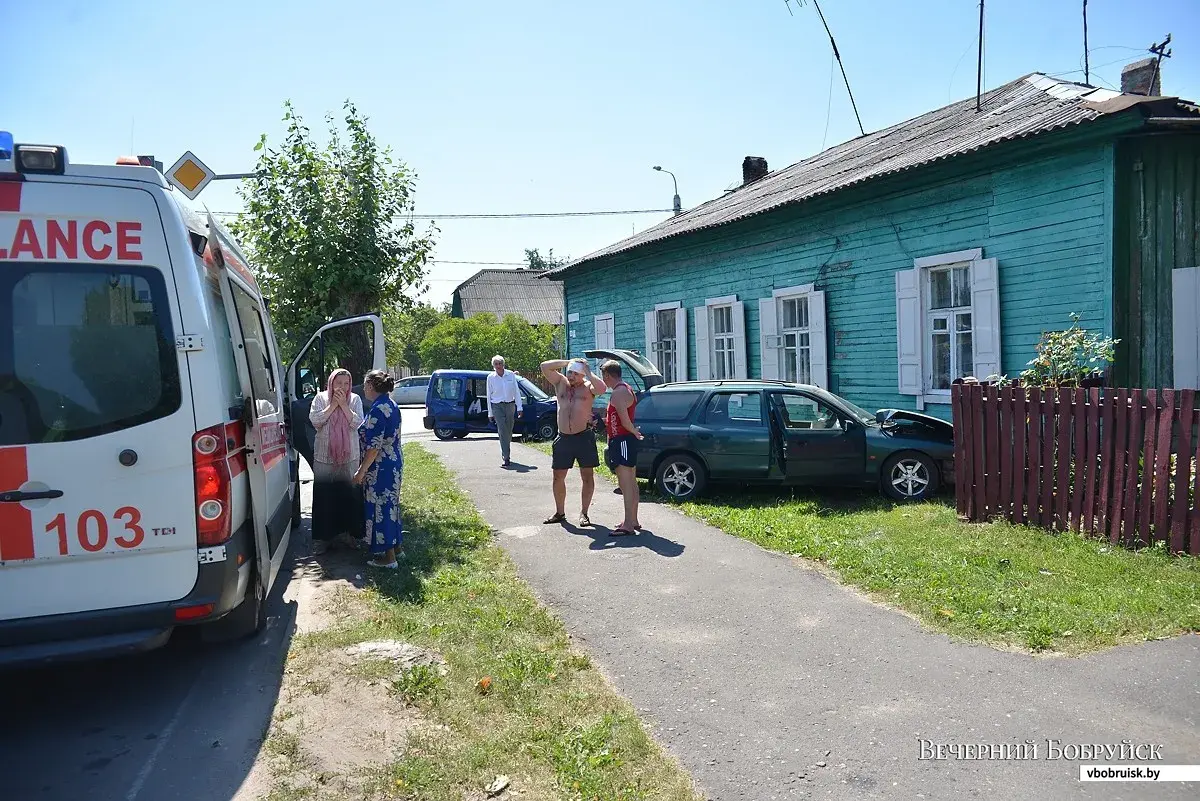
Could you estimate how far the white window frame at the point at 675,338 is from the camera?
16141 mm

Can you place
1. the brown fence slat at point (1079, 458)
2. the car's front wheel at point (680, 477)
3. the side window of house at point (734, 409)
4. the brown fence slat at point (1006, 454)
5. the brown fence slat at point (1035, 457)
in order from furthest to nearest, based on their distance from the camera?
the car's front wheel at point (680, 477) → the side window of house at point (734, 409) → the brown fence slat at point (1006, 454) → the brown fence slat at point (1035, 457) → the brown fence slat at point (1079, 458)

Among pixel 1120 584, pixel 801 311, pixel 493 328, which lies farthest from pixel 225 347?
pixel 493 328

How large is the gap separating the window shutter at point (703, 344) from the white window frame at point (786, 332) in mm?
1508

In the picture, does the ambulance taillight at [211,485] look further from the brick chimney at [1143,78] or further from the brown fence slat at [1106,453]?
the brick chimney at [1143,78]

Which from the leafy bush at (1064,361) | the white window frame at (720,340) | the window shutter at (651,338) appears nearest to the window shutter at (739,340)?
the white window frame at (720,340)

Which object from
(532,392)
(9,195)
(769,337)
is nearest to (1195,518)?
(9,195)

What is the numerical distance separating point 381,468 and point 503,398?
6642mm

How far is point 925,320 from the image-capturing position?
1099 cm

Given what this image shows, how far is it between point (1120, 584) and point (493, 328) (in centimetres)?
2989

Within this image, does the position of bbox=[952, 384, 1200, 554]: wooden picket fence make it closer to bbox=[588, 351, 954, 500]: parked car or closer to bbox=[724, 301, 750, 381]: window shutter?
bbox=[588, 351, 954, 500]: parked car

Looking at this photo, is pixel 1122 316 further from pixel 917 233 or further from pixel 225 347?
pixel 225 347

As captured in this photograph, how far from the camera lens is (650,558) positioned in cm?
695

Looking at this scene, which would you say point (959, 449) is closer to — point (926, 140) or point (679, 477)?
point (679, 477)

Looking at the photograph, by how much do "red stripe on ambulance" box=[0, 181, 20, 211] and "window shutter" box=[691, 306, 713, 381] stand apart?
12.5 metres
